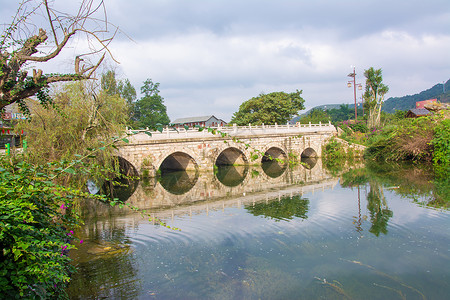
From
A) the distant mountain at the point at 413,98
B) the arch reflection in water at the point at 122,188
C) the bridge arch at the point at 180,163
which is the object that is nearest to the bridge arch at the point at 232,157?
the bridge arch at the point at 180,163

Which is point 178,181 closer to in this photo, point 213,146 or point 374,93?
point 213,146

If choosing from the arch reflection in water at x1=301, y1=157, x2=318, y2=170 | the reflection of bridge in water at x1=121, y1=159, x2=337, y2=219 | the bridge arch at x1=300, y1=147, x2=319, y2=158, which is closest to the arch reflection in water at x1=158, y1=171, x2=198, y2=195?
the reflection of bridge in water at x1=121, y1=159, x2=337, y2=219

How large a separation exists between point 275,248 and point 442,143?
17820mm

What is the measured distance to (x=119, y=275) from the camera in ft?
23.6

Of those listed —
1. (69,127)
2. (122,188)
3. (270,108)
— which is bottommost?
(122,188)

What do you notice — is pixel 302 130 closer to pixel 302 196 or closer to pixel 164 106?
pixel 302 196

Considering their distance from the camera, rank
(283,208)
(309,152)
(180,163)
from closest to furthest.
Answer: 1. (283,208)
2. (180,163)
3. (309,152)

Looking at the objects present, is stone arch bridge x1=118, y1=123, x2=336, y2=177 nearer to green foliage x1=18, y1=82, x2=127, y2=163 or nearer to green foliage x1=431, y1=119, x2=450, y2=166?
green foliage x1=18, y1=82, x2=127, y2=163

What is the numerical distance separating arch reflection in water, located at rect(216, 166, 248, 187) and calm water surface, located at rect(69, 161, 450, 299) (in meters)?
4.77

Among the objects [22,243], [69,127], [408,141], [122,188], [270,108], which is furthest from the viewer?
[270,108]

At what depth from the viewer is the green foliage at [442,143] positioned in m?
20.6

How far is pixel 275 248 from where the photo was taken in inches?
331

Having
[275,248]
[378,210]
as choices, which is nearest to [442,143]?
[378,210]

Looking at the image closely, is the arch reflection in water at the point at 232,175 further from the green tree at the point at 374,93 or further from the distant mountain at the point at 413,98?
the distant mountain at the point at 413,98
